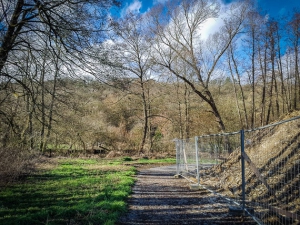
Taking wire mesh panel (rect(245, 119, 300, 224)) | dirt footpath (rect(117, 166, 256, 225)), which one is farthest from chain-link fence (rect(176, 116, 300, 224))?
dirt footpath (rect(117, 166, 256, 225))

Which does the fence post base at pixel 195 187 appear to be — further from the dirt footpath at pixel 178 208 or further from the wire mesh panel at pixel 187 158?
the wire mesh panel at pixel 187 158

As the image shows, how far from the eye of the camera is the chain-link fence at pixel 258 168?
4.52 metres

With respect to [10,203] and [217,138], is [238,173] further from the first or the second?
[10,203]

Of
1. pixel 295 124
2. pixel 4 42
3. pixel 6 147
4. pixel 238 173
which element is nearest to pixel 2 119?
pixel 6 147

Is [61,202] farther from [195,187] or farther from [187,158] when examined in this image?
[187,158]

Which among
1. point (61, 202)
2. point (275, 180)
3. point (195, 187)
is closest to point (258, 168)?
point (275, 180)

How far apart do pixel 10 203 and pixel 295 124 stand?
8.24m

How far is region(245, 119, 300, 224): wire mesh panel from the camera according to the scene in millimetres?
4348

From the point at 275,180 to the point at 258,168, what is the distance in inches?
20.2

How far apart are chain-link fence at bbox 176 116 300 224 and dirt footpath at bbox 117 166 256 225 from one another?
406 millimetres

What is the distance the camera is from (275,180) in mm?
4848

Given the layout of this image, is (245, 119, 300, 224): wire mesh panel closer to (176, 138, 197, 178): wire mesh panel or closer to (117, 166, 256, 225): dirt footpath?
(117, 166, 256, 225): dirt footpath

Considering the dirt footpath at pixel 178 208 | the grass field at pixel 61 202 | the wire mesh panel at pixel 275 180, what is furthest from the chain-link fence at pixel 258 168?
the grass field at pixel 61 202

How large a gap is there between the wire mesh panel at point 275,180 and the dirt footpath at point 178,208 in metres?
0.55
